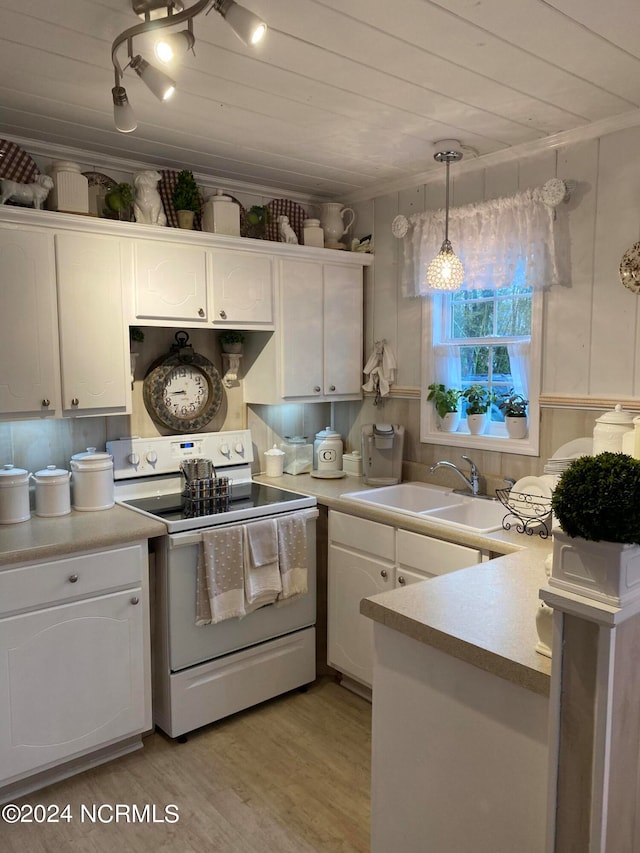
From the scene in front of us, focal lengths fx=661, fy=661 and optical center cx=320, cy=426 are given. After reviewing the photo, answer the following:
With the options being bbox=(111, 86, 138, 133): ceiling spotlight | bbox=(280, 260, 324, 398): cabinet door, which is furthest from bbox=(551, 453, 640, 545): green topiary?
bbox=(280, 260, 324, 398): cabinet door

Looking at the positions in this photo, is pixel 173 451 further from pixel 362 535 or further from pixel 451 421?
pixel 451 421

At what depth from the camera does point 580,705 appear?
1167mm

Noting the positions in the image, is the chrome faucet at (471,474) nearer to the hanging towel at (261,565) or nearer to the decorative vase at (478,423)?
the decorative vase at (478,423)

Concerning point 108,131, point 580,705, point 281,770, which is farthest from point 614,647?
point 108,131

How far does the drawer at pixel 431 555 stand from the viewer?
2469 mm

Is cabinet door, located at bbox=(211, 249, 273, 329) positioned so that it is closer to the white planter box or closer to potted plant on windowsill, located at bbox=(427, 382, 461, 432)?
potted plant on windowsill, located at bbox=(427, 382, 461, 432)

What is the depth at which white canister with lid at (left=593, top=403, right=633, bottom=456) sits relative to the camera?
218 centimetres

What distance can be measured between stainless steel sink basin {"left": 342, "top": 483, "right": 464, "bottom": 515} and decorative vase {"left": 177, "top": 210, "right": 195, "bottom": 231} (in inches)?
56.1

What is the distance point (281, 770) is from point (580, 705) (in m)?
1.69

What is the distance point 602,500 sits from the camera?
3.59 feet


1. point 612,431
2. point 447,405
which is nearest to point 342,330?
point 447,405

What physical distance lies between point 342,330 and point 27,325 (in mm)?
1588

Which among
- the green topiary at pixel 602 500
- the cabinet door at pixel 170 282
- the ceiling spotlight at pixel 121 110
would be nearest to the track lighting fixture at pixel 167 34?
the ceiling spotlight at pixel 121 110

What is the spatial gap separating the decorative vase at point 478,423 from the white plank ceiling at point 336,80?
117 centimetres
